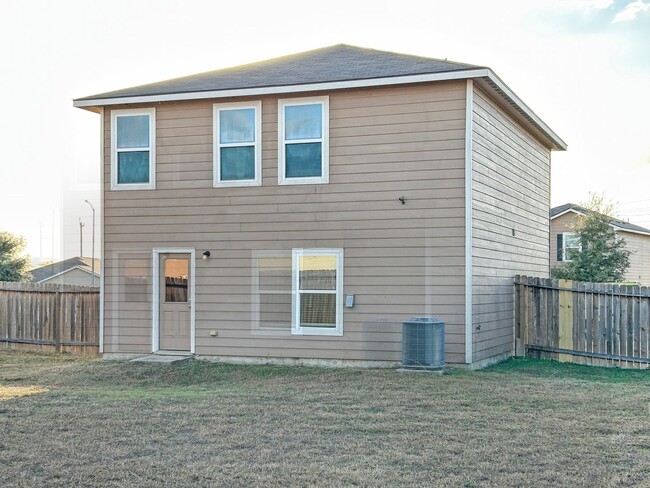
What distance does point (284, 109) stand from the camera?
11.5 meters

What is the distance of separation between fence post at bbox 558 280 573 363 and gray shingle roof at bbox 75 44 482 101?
14.4 ft

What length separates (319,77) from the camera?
11.2m

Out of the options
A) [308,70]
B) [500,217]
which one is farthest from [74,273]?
[500,217]

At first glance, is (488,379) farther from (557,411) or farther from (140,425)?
(140,425)

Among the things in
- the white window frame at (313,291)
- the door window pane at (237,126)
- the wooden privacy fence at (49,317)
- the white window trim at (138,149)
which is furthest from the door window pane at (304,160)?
the wooden privacy fence at (49,317)

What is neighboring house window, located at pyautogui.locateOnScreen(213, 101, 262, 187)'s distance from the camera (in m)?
11.7

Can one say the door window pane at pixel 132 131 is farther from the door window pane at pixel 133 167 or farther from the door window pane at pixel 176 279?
Answer: the door window pane at pixel 176 279

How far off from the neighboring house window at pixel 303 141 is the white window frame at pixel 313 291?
1.18m

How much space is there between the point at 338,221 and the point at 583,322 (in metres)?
4.63

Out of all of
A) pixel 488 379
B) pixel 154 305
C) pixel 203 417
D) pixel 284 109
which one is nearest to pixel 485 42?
pixel 284 109

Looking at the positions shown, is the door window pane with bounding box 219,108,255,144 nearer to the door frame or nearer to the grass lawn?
the door frame

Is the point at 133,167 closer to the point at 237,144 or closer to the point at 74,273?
the point at 237,144

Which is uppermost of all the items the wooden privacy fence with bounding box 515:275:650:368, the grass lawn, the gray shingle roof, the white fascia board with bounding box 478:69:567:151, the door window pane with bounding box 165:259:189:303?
the gray shingle roof

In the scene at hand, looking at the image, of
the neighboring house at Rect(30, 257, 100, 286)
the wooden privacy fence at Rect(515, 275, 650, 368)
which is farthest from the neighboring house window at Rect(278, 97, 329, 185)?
the neighboring house at Rect(30, 257, 100, 286)
